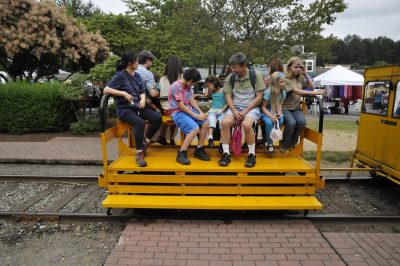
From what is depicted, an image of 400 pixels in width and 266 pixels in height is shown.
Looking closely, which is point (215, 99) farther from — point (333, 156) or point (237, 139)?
point (333, 156)

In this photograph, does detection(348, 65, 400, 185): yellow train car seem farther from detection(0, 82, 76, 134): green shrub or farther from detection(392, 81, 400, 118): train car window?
detection(0, 82, 76, 134): green shrub

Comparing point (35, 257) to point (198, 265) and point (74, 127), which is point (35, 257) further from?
point (74, 127)

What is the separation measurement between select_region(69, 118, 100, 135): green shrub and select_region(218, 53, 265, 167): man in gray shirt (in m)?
7.40

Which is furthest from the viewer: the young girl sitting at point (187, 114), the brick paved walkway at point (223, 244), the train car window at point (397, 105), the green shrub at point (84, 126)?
the green shrub at point (84, 126)

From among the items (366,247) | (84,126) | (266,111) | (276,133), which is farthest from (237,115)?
(84,126)

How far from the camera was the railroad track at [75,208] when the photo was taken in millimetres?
4477

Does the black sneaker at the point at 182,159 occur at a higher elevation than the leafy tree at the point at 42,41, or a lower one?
lower

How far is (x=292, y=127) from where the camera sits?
4.79m

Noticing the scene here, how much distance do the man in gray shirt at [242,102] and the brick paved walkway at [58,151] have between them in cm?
390

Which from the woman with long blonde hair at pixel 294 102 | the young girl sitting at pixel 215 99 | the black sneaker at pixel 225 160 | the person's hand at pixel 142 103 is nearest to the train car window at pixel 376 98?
the woman with long blonde hair at pixel 294 102

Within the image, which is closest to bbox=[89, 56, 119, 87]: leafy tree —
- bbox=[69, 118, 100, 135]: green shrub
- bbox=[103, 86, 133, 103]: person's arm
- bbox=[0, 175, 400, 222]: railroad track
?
bbox=[69, 118, 100, 135]: green shrub

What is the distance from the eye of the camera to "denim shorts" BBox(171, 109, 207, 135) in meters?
4.69

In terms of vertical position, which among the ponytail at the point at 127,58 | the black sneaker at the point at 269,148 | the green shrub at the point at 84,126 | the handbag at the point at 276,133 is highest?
the ponytail at the point at 127,58

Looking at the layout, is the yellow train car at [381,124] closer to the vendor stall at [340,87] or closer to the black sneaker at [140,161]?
the black sneaker at [140,161]
